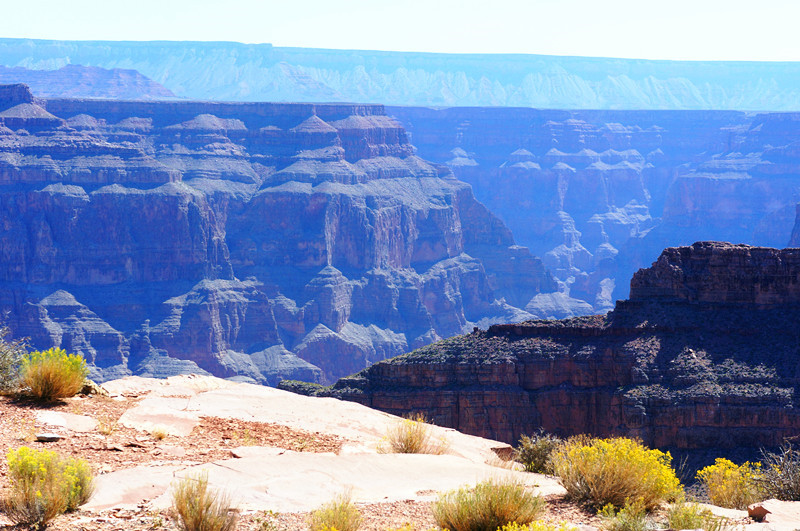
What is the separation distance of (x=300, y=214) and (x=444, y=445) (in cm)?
13298

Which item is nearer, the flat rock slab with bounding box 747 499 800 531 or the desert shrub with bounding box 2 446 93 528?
the desert shrub with bounding box 2 446 93 528

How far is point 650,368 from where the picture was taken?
2077 inches

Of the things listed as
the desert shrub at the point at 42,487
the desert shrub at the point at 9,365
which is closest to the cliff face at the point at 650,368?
the desert shrub at the point at 9,365

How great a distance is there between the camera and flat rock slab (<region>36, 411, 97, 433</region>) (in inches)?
767

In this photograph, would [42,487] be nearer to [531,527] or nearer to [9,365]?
[531,527]

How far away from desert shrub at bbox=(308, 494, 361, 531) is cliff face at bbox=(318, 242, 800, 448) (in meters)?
36.1

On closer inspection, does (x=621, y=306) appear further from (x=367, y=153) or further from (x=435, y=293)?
(x=367, y=153)

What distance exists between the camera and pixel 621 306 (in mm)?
58438

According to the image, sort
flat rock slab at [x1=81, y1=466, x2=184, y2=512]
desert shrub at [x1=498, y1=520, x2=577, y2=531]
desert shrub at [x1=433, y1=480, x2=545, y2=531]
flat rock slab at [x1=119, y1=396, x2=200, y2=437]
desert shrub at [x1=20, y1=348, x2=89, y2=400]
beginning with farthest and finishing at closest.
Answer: desert shrub at [x1=20, y1=348, x2=89, y2=400], flat rock slab at [x1=119, y1=396, x2=200, y2=437], flat rock slab at [x1=81, y1=466, x2=184, y2=512], desert shrub at [x1=433, y1=480, x2=545, y2=531], desert shrub at [x1=498, y1=520, x2=577, y2=531]

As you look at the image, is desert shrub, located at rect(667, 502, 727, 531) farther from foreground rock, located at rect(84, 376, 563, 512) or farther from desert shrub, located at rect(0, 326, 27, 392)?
desert shrub, located at rect(0, 326, 27, 392)

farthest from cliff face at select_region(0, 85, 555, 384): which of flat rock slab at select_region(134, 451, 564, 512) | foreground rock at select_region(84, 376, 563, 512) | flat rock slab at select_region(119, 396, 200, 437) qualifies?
flat rock slab at select_region(134, 451, 564, 512)

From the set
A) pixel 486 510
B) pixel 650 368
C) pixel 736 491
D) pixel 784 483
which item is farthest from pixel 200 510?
pixel 650 368

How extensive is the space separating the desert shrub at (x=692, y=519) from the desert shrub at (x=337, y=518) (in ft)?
16.0

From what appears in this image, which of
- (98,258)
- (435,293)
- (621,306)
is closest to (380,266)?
(435,293)
